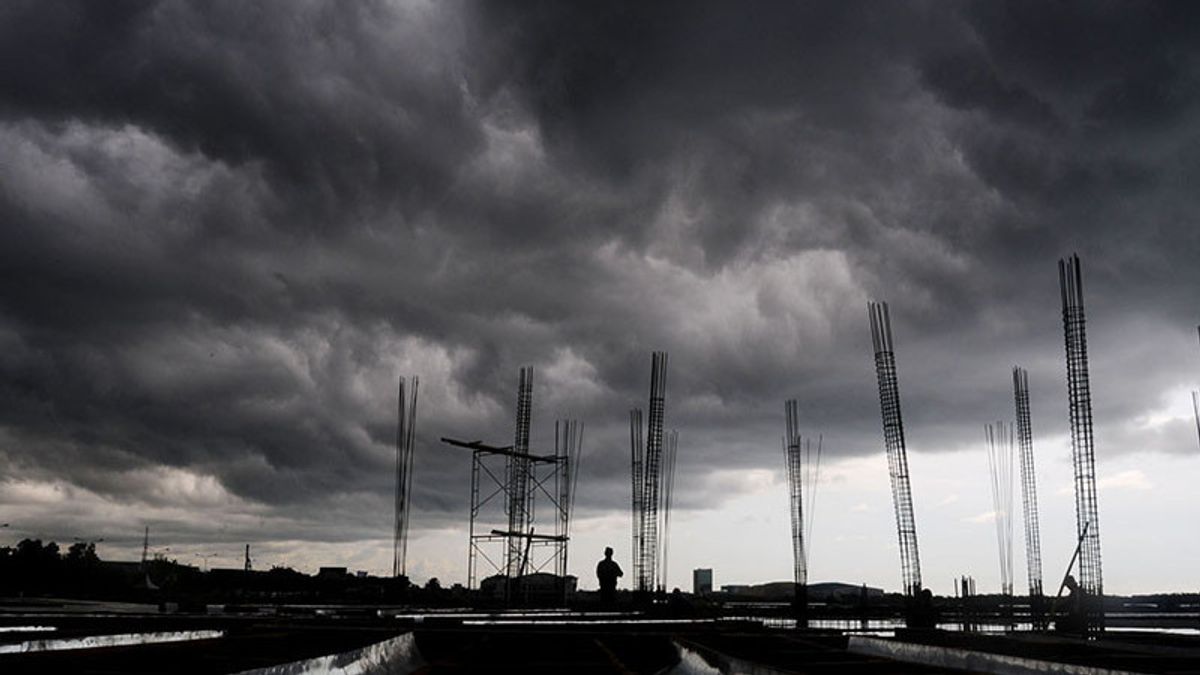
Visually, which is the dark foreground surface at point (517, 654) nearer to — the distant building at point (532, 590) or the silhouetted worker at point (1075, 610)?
the silhouetted worker at point (1075, 610)

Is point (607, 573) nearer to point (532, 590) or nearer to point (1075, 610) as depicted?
point (1075, 610)

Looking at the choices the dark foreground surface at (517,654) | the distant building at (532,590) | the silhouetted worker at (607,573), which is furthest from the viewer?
the distant building at (532,590)

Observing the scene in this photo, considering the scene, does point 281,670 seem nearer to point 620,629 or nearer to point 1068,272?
point 620,629

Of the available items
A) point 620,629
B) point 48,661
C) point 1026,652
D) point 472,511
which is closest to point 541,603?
point 472,511

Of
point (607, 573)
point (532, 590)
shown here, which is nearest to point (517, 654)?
point (607, 573)

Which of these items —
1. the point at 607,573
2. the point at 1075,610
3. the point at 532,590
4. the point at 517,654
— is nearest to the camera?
the point at 517,654

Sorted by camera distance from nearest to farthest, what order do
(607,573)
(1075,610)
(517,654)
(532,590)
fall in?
1. (517,654)
2. (1075,610)
3. (607,573)
4. (532,590)

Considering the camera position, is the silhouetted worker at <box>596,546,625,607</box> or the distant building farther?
the distant building

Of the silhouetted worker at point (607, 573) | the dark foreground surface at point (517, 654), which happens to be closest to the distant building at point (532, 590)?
the silhouetted worker at point (607, 573)

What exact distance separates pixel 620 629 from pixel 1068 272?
19.9 meters

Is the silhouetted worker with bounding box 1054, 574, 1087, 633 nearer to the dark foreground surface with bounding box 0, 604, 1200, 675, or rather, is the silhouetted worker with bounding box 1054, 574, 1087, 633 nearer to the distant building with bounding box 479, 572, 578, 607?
the dark foreground surface with bounding box 0, 604, 1200, 675

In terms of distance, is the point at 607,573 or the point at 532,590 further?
the point at 532,590

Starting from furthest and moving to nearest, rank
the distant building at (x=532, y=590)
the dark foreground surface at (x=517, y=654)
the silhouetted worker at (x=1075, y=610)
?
1. the distant building at (x=532, y=590)
2. the silhouetted worker at (x=1075, y=610)
3. the dark foreground surface at (x=517, y=654)

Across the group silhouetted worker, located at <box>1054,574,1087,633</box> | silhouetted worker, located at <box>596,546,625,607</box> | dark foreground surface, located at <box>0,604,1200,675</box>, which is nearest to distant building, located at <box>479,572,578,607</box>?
silhouetted worker, located at <box>596,546,625,607</box>
